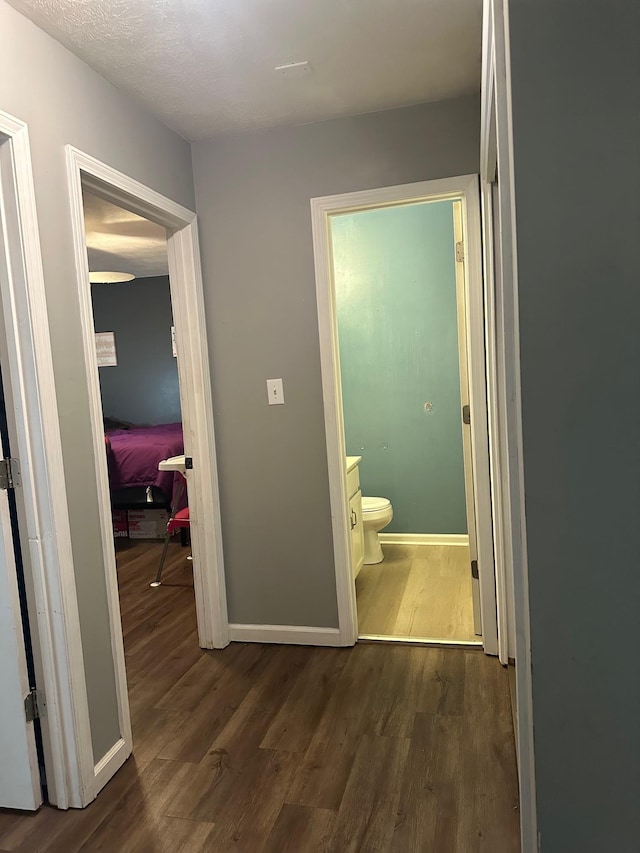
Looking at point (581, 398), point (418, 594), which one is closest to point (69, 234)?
point (581, 398)

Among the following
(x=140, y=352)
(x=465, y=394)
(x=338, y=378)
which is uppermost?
(x=140, y=352)

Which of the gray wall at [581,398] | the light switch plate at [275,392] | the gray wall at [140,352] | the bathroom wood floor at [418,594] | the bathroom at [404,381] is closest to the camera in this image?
the gray wall at [581,398]

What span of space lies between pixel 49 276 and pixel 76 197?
1.00 ft

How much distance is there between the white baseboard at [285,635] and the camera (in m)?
2.89

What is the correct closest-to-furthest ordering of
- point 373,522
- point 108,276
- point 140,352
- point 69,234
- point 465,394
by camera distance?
point 69,234 < point 465,394 < point 373,522 < point 108,276 < point 140,352

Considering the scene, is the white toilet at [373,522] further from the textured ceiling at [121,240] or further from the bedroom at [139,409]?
the textured ceiling at [121,240]

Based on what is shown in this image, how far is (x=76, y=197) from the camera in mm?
1959

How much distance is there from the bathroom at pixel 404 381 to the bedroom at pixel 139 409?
4.45 ft

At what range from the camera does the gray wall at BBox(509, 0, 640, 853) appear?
820 millimetres

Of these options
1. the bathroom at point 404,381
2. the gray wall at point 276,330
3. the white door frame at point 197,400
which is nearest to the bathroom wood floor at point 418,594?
the bathroom at point 404,381

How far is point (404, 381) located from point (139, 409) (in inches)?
158

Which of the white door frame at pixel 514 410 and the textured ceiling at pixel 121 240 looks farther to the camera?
the textured ceiling at pixel 121 240

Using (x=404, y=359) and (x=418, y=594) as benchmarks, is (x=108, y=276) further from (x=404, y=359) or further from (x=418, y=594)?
(x=418, y=594)

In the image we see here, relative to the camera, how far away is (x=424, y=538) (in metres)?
4.30
